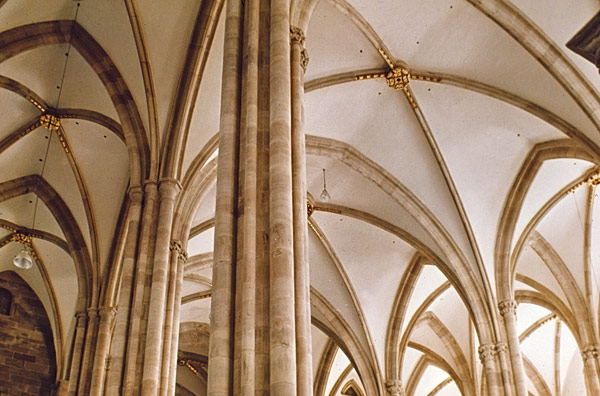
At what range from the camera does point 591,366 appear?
17.2 meters

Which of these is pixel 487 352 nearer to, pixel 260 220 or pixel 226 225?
pixel 260 220

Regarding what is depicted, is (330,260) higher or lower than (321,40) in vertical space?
lower

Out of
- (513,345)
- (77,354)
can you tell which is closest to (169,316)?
(77,354)

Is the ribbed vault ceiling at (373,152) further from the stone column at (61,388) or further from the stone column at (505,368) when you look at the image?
the stone column at (61,388)

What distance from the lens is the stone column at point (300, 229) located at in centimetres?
633

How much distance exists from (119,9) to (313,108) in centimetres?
458

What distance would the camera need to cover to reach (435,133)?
15484 millimetres

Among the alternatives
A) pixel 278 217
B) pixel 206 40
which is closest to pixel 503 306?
pixel 206 40

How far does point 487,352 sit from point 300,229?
31.3 feet

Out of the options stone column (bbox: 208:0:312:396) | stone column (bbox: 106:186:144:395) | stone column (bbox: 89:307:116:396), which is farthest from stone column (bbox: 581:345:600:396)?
stone column (bbox: 208:0:312:396)

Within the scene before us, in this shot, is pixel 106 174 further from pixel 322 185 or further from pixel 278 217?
pixel 278 217

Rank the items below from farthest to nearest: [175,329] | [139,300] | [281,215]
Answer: [175,329] < [139,300] < [281,215]

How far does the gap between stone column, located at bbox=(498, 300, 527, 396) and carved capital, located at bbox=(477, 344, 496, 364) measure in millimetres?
360

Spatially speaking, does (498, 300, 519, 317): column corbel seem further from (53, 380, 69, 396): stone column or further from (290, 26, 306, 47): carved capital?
(53, 380, 69, 396): stone column
